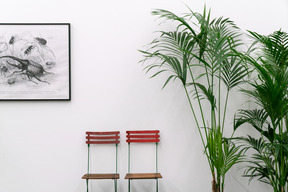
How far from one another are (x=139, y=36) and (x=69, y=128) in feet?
4.41

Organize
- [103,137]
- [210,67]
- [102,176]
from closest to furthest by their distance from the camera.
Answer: [210,67] < [102,176] < [103,137]

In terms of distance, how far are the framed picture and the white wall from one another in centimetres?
10

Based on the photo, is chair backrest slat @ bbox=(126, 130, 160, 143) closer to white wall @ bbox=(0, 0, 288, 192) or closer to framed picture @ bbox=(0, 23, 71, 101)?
white wall @ bbox=(0, 0, 288, 192)

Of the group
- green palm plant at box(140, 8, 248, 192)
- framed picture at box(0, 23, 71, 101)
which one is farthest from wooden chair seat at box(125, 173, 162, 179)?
framed picture at box(0, 23, 71, 101)

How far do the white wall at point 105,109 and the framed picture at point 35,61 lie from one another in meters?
0.10

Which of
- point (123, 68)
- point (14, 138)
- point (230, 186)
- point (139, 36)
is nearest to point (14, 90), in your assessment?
point (14, 138)

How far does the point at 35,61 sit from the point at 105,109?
0.98 metres

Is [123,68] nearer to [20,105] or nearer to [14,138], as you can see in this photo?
[20,105]

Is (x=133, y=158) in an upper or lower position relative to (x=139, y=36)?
lower

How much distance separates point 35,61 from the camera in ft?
10.5

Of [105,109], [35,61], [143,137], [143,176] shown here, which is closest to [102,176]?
[143,176]

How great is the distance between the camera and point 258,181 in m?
3.20

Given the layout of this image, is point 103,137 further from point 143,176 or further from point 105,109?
point 143,176

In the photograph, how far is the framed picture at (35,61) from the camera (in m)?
3.19
